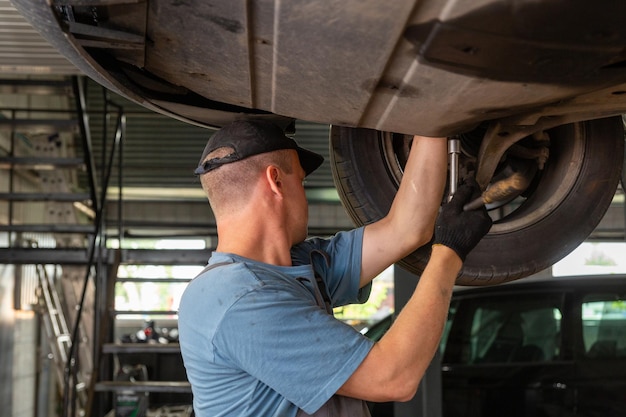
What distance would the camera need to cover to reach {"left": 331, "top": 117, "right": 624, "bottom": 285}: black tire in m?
2.03

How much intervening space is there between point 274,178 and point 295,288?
10.8 inches

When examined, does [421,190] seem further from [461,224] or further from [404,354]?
[404,354]

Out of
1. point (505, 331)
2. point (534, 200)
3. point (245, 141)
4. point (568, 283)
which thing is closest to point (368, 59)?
point (245, 141)

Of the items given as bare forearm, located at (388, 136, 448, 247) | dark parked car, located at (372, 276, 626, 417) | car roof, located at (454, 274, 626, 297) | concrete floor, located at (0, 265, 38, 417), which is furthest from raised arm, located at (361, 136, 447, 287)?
concrete floor, located at (0, 265, 38, 417)

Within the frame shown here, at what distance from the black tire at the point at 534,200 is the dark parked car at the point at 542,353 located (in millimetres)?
1949

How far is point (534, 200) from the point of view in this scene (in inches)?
83.6

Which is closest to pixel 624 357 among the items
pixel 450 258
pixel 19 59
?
pixel 450 258

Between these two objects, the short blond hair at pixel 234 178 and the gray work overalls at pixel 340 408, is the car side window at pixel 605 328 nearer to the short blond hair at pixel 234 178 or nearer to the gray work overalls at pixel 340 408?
the gray work overalls at pixel 340 408

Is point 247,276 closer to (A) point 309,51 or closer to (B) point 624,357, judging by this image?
(A) point 309,51

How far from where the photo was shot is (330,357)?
143 centimetres

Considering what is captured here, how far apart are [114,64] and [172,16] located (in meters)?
0.32

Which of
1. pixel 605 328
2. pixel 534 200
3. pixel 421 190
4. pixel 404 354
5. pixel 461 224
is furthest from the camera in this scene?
pixel 605 328

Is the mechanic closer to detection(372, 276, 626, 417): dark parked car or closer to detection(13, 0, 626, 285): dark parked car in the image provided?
detection(13, 0, 626, 285): dark parked car

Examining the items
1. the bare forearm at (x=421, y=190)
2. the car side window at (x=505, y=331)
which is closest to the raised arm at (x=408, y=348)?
the bare forearm at (x=421, y=190)
